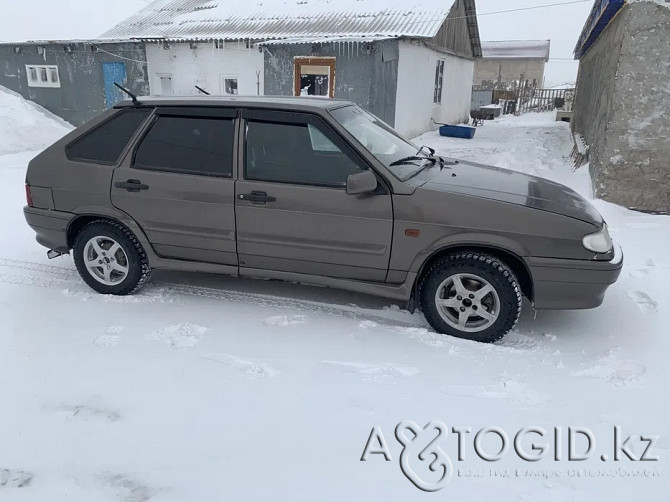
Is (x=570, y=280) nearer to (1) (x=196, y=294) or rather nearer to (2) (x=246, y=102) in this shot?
(2) (x=246, y=102)

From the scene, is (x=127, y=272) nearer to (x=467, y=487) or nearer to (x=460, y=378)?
(x=460, y=378)

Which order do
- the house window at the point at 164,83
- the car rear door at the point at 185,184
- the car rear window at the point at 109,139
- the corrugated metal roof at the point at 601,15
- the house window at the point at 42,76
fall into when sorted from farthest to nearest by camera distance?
the house window at the point at 42,76, the house window at the point at 164,83, the corrugated metal roof at the point at 601,15, the car rear window at the point at 109,139, the car rear door at the point at 185,184

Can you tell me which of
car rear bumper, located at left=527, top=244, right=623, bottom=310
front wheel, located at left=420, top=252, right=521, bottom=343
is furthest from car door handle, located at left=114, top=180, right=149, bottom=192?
car rear bumper, located at left=527, top=244, right=623, bottom=310

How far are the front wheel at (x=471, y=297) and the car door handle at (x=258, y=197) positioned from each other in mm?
1287

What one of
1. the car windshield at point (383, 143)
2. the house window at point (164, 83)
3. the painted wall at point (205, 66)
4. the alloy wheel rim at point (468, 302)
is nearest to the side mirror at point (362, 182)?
the car windshield at point (383, 143)

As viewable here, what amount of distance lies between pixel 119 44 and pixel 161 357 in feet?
51.0

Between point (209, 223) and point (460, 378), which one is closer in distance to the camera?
point (460, 378)

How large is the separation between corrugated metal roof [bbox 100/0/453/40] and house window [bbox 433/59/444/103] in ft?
8.79

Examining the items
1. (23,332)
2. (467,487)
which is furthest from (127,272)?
(467,487)

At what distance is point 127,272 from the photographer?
4207 mm

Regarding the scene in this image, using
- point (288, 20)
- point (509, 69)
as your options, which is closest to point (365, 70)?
point (288, 20)

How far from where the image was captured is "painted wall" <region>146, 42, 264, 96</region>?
14562mm

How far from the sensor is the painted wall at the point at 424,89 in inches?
537

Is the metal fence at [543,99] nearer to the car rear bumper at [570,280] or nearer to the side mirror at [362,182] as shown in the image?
the car rear bumper at [570,280]
